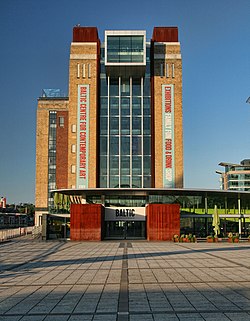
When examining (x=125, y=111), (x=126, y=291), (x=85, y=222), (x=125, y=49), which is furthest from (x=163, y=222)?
(x=125, y=49)

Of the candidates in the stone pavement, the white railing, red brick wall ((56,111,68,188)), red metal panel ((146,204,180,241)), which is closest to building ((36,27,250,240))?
the white railing

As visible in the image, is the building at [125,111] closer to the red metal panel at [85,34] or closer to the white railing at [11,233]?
the red metal panel at [85,34]

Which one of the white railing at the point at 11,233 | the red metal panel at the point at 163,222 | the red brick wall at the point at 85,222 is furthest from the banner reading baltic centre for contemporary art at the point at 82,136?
the red metal panel at the point at 163,222

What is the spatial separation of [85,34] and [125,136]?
70.7 feet

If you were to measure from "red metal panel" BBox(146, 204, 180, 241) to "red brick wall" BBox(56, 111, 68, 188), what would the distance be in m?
42.1

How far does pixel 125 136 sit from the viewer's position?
70.2 metres

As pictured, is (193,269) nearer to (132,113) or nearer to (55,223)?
(55,223)

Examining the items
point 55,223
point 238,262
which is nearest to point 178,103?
point 55,223

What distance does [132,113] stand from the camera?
71375 mm

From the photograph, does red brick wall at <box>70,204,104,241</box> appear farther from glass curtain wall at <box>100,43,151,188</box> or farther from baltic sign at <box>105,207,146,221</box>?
glass curtain wall at <box>100,43,151,188</box>

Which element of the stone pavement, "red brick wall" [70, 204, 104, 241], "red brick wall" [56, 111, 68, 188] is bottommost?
the stone pavement

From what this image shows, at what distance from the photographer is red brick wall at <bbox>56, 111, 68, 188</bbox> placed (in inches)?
3408

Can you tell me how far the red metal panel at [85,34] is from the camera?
7412 cm

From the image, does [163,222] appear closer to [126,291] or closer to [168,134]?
[168,134]
